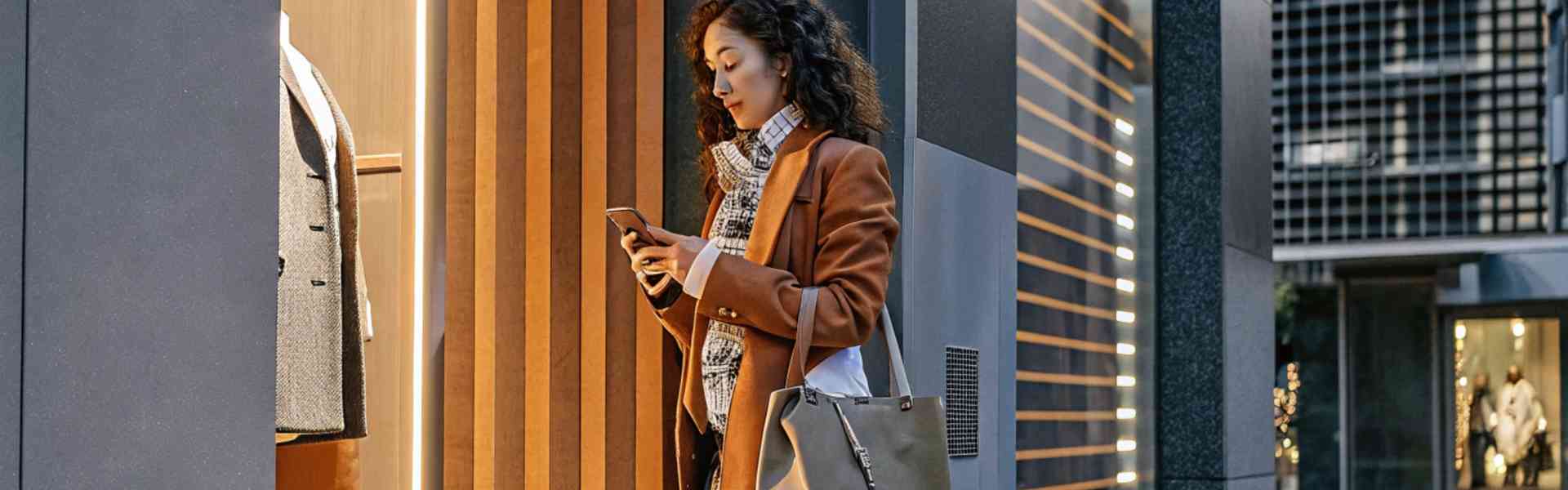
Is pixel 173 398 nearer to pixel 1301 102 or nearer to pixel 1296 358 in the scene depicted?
pixel 1301 102

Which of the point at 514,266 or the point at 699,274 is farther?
the point at 514,266

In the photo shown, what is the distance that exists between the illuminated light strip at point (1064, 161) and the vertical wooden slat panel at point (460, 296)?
1861 mm

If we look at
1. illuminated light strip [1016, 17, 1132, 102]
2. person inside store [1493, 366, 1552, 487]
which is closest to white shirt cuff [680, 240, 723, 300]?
illuminated light strip [1016, 17, 1132, 102]

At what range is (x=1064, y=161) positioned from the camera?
6535 mm

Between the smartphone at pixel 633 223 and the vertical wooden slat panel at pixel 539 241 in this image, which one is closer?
the smartphone at pixel 633 223

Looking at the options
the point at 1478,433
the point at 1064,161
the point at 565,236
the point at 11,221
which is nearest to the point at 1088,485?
the point at 1064,161

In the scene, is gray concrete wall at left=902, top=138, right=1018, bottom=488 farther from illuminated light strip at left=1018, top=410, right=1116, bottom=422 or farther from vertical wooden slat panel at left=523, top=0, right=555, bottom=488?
vertical wooden slat panel at left=523, top=0, right=555, bottom=488

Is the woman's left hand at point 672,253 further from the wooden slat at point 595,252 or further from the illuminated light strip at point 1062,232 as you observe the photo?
the illuminated light strip at point 1062,232

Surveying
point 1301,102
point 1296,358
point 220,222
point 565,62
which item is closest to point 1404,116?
point 1301,102

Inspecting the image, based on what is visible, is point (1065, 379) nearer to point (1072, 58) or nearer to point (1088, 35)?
point (1072, 58)

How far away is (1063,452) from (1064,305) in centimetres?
52

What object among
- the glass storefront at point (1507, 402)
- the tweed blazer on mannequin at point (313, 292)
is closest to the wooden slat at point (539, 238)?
the tweed blazer on mannequin at point (313, 292)

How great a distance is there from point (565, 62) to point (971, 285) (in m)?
1.37

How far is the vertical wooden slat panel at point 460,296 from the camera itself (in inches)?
177
